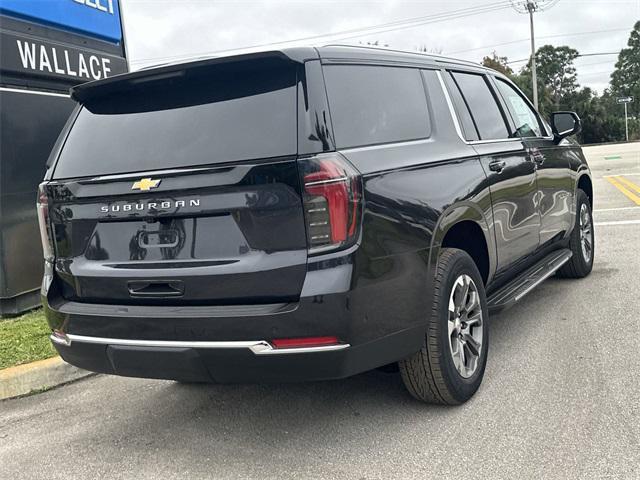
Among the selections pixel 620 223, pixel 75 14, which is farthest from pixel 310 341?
pixel 620 223

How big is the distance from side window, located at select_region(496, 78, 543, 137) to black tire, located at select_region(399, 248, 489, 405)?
185 centimetres

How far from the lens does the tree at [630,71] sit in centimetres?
8512

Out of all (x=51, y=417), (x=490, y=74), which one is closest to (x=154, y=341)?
(x=51, y=417)

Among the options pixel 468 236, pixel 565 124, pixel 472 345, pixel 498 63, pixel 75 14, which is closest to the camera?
pixel 472 345

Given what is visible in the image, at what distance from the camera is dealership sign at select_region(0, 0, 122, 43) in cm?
608

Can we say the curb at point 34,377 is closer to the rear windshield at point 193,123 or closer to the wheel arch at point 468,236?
the rear windshield at point 193,123

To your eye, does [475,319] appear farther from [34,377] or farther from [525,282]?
[34,377]

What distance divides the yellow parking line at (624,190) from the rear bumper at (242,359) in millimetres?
10226

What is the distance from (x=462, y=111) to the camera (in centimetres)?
411

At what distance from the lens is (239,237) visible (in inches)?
111

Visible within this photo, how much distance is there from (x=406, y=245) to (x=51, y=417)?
8.21ft

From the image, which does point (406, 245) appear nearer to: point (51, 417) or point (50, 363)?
point (51, 417)

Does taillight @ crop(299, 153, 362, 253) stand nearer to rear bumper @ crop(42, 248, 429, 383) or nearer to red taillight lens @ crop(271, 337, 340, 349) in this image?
rear bumper @ crop(42, 248, 429, 383)

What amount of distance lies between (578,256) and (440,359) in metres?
3.41
